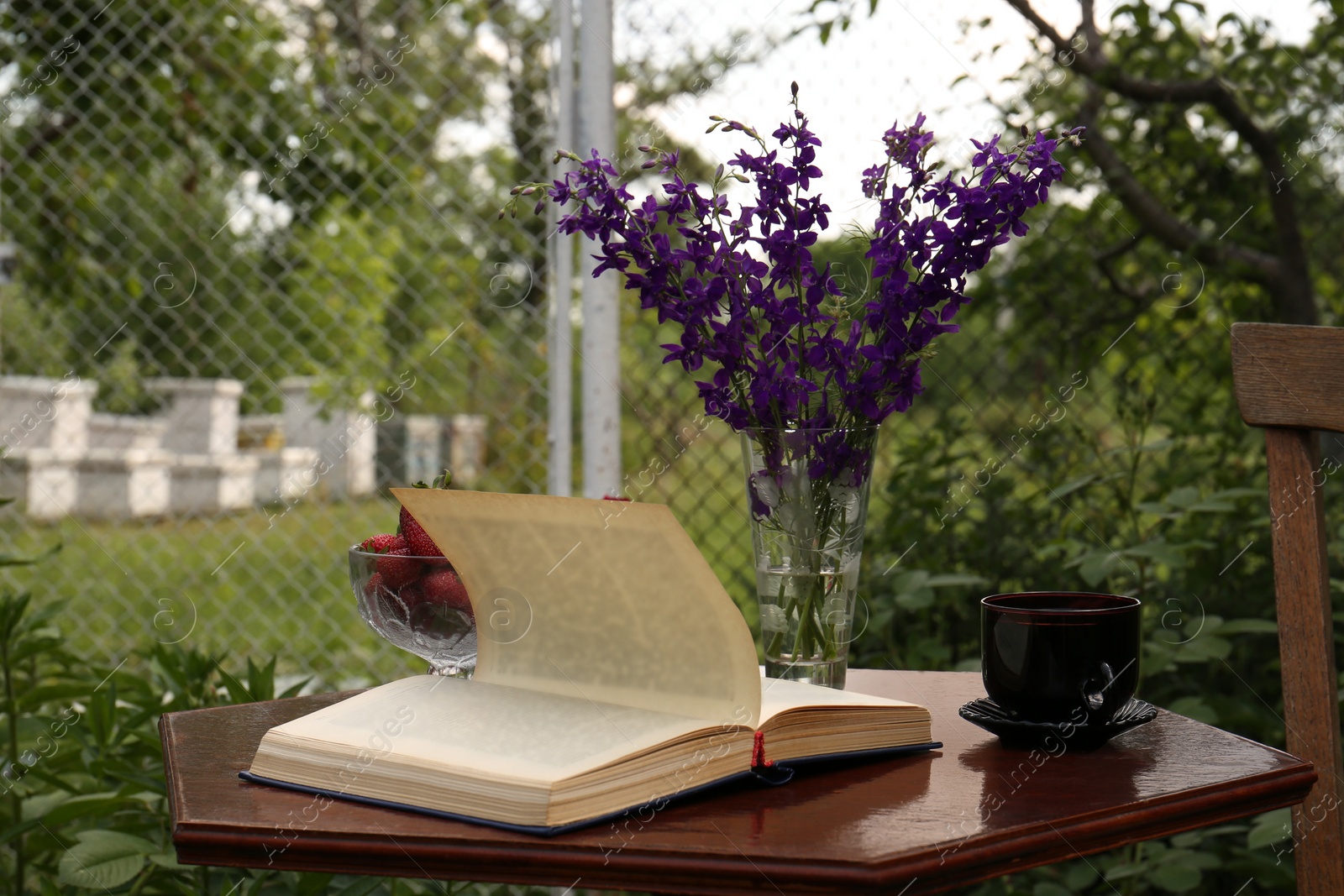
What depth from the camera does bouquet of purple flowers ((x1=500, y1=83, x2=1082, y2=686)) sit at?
0.95m

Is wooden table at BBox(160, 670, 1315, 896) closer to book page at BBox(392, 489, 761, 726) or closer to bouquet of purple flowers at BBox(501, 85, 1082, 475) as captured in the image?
book page at BBox(392, 489, 761, 726)

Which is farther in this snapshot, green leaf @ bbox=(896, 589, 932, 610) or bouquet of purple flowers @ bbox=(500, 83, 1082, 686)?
green leaf @ bbox=(896, 589, 932, 610)

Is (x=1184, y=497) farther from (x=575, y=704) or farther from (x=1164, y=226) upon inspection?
(x=575, y=704)

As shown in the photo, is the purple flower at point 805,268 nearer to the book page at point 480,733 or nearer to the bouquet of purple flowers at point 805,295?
the bouquet of purple flowers at point 805,295

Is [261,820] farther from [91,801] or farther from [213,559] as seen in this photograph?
[213,559]

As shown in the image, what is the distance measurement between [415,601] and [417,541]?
5 centimetres

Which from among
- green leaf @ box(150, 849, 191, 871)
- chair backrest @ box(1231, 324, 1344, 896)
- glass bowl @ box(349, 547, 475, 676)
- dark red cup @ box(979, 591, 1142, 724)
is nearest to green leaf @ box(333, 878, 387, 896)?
green leaf @ box(150, 849, 191, 871)

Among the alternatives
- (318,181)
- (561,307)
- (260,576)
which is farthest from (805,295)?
(260,576)

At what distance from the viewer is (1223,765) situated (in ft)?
2.89

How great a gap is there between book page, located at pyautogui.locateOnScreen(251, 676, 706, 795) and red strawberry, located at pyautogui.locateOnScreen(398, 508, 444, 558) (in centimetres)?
14

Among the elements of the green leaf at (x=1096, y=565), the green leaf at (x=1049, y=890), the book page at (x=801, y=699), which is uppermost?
the green leaf at (x=1096, y=565)

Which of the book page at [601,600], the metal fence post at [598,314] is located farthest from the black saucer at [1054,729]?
the metal fence post at [598,314]

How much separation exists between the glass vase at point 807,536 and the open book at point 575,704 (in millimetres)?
123

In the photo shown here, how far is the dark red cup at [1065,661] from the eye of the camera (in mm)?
899
